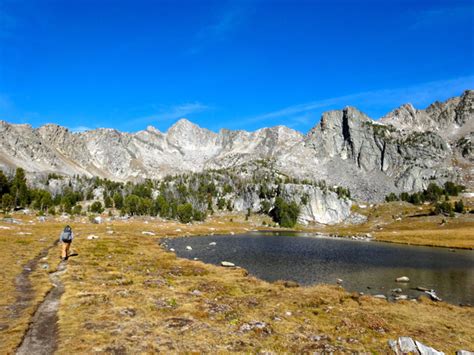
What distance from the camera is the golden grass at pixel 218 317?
18219 millimetres

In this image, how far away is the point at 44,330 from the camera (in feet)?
59.8

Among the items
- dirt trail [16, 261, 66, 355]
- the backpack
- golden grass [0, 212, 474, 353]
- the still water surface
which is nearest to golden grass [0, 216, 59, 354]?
golden grass [0, 212, 474, 353]

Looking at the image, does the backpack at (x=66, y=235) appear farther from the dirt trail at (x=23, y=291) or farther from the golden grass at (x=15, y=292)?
the dirt trail at (x=23, y=291)

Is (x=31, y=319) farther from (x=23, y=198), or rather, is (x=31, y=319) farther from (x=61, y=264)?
(x=23, y=198)

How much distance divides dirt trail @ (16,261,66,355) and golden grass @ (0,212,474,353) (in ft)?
1.49

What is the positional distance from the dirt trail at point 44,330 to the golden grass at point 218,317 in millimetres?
454

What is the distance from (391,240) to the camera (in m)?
135

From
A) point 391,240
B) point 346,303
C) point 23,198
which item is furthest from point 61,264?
point 23,198

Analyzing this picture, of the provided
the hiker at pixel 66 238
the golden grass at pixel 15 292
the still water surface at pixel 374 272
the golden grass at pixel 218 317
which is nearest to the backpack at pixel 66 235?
the hiker at pixel 66 238

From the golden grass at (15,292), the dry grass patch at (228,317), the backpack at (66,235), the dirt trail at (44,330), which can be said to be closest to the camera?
the dirt trail at (44,330)

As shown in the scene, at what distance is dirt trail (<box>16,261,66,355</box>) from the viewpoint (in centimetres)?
1566

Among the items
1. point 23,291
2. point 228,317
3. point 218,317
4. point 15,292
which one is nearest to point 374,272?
point 228,317

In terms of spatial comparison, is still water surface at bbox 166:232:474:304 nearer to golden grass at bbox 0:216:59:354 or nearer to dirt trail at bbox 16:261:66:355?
golden grass at bbox 0:216:59:354

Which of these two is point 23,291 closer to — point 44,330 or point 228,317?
point 44,330
